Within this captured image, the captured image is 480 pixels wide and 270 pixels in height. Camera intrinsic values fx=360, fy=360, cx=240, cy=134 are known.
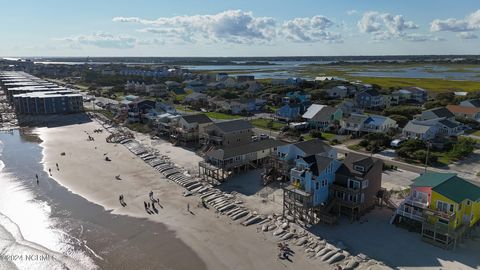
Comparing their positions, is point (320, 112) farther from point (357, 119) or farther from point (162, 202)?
point (162, 202)

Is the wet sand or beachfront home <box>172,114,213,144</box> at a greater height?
beachfront home <box>172,114,213,144</box>

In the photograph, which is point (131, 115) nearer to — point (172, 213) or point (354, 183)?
point (172, 213)

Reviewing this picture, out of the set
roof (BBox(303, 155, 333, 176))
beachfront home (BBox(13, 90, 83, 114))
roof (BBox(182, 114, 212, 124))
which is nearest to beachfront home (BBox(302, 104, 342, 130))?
roof (BBox(182, 114, 212, 124))

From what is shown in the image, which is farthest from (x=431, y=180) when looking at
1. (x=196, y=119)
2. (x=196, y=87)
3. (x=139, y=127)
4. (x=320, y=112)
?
(x=196, y=87)

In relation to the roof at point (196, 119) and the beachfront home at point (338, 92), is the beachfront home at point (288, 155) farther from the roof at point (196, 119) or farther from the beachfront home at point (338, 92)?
the beachfront home at point (338, 92)

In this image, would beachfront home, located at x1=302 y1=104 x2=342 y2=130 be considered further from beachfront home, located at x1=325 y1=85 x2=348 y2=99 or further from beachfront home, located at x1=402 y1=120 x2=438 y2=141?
beachfront home, located at x1=325 y1=85 x2=348 y2=99

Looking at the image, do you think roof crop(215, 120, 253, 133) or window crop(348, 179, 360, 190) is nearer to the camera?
window crop(348, 179, 360, 190)

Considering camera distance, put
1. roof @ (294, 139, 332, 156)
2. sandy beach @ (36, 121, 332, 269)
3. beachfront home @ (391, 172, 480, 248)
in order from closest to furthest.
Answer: sandy beach @ (36, 121, 332, 269) < beachfront home @ (391, 172, 480, 248) < roof @ (294, 139, 332, 156)
